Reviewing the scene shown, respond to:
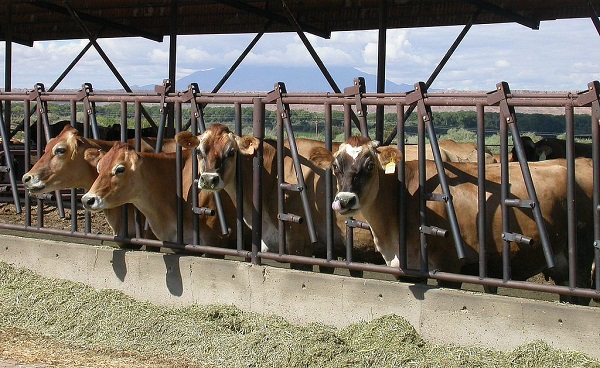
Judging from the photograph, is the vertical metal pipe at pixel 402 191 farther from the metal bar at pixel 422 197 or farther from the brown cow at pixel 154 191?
the brown cow at pixel 154 191

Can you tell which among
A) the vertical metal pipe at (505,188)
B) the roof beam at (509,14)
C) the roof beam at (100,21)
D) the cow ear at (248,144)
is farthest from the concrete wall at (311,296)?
the roof beam at (100,21)

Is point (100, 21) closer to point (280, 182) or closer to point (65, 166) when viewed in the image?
point (65, 166)

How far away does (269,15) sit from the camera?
45.2 ft

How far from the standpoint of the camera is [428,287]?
24.0 ft

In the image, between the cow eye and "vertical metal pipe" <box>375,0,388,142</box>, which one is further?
"vertical metal pipe" <box>375,0,388,142</box>

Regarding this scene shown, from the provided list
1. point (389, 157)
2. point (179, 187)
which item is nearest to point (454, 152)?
point (179, 187)

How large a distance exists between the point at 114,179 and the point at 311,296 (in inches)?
101

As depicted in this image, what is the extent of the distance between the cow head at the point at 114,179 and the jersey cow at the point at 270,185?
672 mm

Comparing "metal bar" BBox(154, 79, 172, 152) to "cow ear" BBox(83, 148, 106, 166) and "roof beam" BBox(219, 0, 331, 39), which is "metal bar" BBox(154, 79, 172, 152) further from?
"roof beam" BBox(219, 0, 331, 39)

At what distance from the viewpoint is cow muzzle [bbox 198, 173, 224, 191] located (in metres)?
8.33

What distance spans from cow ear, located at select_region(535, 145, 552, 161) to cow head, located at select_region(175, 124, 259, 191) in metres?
5.18

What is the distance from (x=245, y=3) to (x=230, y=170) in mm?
5333

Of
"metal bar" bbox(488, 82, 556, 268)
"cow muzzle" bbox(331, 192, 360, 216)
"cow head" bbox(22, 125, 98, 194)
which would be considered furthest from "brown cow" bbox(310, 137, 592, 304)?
"cow head" bbox(22, 125, 98, 194)

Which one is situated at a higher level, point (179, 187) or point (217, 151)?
point (217, 151)
